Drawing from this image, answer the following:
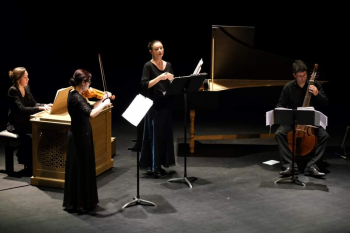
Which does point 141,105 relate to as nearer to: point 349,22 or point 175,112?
point 175,112

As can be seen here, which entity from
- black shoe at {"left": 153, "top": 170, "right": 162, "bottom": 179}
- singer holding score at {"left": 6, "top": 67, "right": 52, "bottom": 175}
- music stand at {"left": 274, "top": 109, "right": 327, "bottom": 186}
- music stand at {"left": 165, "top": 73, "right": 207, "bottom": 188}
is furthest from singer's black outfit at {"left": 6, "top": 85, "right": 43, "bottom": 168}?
music stand at {"left": 274, "top": 109, "right": 327, "bottom": 186}

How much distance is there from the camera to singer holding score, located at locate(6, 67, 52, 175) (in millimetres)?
5898

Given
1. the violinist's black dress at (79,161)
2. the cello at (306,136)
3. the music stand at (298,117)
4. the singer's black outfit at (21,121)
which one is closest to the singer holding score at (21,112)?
the singer's black outfit at (21,121)

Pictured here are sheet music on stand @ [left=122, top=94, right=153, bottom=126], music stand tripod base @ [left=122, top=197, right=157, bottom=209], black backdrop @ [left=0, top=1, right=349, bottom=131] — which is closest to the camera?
sheet music on stand @ [left=122, top=94, right=153, bottom=126]

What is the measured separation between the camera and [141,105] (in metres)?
4.71

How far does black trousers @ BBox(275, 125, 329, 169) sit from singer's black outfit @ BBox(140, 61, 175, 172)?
3.97 ft

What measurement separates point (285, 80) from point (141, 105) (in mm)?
2922

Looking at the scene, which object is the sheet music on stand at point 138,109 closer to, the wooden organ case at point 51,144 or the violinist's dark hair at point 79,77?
the violinist's dark hair at point 79,77

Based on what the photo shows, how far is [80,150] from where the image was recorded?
15.6 ft

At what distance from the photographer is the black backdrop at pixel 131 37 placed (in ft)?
29.5

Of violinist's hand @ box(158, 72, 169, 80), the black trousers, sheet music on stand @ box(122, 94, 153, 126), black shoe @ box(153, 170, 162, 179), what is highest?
violinist's hand @ box(158, 72, 169, 80)

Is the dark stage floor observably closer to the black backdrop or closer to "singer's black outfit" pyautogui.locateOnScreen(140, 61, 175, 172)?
"singer's black outfit" pyautogui.locateOnScreen(140, 61, 175, 172)

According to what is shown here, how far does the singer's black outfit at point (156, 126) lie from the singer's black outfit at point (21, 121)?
1.24 meters

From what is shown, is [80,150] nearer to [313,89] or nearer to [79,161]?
[79,161]
